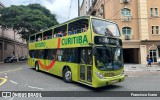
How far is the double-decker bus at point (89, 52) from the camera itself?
8.95m

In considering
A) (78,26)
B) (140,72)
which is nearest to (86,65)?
(78,26)

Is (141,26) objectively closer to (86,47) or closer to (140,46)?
(140,46)

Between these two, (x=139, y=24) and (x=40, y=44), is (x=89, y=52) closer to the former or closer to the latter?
(x=40, y=44)

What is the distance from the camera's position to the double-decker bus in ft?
29.4

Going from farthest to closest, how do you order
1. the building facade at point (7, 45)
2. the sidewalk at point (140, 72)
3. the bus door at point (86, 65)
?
the building facade at point (7, 45) → the sidewalk at point (140, 72) → the bus door at point (86, 65)

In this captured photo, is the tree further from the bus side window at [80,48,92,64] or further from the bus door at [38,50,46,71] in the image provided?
the bus side window at [80,48,92,64]

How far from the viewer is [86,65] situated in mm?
9648

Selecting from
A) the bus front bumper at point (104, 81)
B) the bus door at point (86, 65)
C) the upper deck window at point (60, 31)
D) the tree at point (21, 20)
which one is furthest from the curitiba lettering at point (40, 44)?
the tree at point (21, 20)

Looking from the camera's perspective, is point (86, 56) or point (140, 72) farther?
point (140, 72)

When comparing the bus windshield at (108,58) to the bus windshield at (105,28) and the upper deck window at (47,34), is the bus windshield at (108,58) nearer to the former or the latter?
the bus windshield at (105,28)

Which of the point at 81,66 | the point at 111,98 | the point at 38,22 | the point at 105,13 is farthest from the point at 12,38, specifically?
the point at 111,98

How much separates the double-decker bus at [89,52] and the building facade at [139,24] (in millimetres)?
16037

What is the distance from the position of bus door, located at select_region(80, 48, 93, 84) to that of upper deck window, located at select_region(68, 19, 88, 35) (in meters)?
1.16

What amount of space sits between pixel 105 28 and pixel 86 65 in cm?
228
